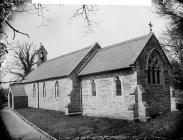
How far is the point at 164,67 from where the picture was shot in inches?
566

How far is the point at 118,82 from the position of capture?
1342 centimetres

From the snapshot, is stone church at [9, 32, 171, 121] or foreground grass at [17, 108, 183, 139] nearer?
foreground grass at [17, 108, 183, 139]

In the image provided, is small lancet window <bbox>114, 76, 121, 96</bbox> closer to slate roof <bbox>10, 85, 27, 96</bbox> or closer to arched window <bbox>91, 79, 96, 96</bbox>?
arched window <bbox>91, 79, 96, 96</bbox>

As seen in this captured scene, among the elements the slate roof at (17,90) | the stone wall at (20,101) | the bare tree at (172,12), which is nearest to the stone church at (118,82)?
the bare tree at (172,12)

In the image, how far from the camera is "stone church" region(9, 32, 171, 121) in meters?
12.4

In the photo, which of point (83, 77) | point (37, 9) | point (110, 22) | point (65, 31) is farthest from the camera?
point (83, 77)

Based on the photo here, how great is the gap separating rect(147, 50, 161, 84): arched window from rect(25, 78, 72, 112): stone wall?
234 inches

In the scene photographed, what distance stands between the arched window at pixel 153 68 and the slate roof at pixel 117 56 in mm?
1044

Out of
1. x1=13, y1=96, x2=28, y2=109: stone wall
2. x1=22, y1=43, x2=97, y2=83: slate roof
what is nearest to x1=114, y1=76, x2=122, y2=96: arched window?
x1=22, y1=43, x2=97, y2=83: slate roof

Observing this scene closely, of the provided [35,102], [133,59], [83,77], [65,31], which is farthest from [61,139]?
[35,102]

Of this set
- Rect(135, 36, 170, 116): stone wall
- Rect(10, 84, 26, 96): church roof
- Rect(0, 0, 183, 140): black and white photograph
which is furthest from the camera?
Rect(10, 84, 26, 96): church roof

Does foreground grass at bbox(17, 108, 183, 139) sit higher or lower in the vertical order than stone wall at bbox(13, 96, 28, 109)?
lower

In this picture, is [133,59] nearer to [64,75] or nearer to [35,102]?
[64,75]

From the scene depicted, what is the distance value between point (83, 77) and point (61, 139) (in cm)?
777
